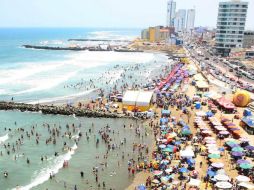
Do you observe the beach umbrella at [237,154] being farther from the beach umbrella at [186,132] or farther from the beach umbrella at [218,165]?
the beach umbrella at [186,132]

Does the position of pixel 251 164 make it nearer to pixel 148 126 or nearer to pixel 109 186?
pixel 109 186

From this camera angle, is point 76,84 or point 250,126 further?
point 76,84

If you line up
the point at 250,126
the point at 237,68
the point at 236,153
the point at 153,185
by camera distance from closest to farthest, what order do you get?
the point at 153,185 → the point at 236,153 → the point at 250,126 → the point at 237,68

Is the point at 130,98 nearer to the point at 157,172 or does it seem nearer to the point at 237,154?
the point at 237,154

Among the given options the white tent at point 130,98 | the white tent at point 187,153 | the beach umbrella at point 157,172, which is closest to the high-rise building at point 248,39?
the white tent at point 130,98

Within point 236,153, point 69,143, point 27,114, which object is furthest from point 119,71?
point 236,153

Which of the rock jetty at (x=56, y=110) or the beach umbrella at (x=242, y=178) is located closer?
the beach umbrella at (x=242, y=178)

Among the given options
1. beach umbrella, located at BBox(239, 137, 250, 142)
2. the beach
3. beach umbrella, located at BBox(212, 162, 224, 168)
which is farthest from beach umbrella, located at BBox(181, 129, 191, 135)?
beach umbrella, located at BBox(212, 162, 224, 168)

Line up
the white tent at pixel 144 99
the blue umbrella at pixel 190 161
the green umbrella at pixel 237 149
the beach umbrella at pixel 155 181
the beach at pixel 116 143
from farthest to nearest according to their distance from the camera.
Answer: the white tent at pixel 144 99
the green umbrella at pixel 237 149
the blue umbrella at pixel 190 161
the beach at pixel 116 143
the beach umbrella at pixel 155 181
